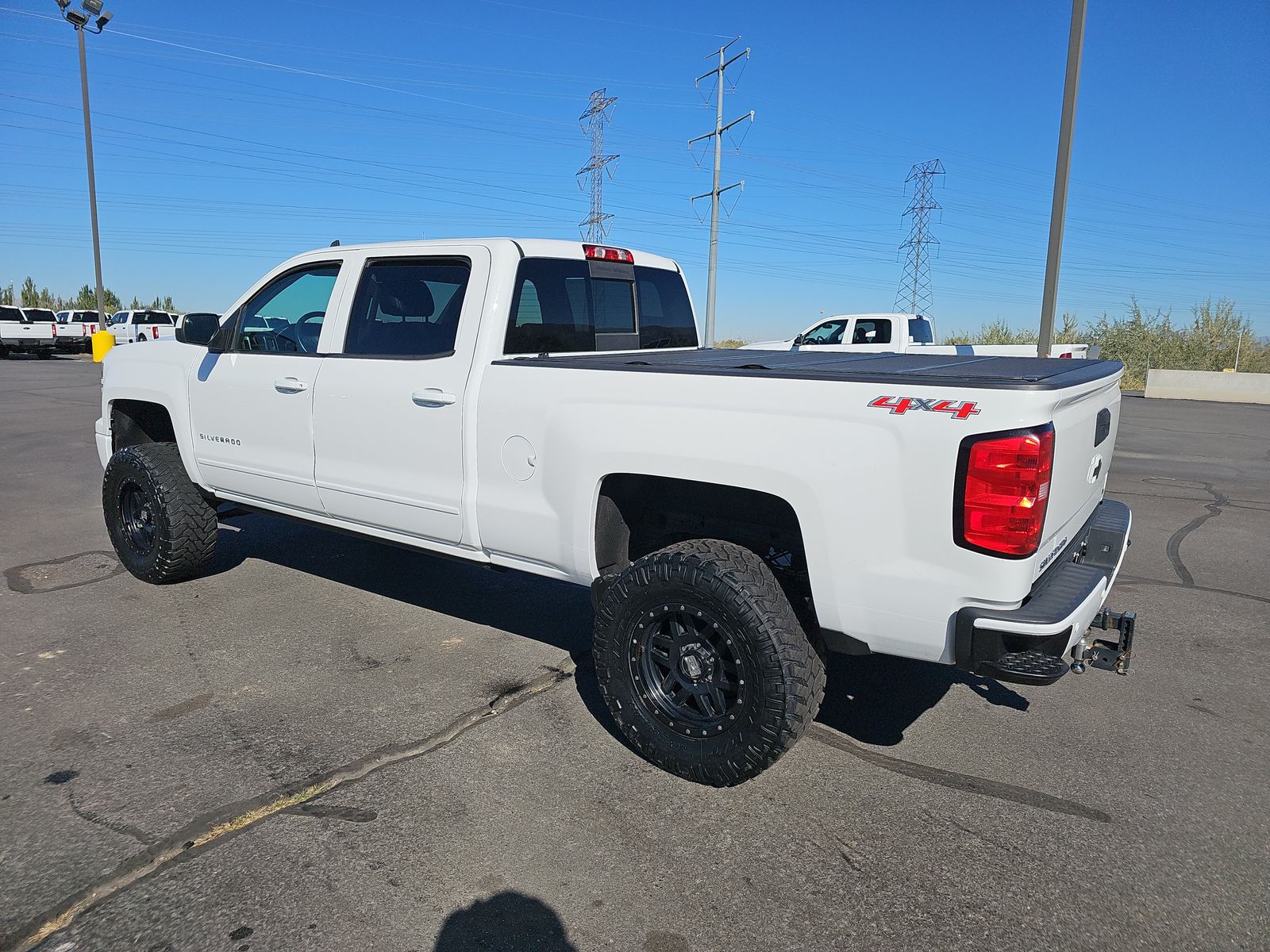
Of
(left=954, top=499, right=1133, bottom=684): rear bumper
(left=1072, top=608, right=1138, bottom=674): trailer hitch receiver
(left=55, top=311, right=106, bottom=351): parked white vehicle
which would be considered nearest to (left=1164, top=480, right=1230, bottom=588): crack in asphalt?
(left=1072, top=608, right=1138, bottom=674): trailer hitch receiver

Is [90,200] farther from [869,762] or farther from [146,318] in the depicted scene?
[869,762]

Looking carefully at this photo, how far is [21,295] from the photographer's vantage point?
56.6m

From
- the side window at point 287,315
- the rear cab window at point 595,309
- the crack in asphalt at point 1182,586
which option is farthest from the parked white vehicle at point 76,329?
the crack in asphalt at point 1182,586

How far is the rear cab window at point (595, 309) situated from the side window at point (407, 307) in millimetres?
313

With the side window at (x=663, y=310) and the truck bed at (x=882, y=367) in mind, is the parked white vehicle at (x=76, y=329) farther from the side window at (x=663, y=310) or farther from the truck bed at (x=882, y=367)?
the truck bed at (x=882, y=367)

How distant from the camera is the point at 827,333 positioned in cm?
1911

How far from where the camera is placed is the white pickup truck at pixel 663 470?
2.68m

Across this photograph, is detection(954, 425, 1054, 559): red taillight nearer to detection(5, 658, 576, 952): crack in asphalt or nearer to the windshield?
detection(5, 658, 576, 952): crack in asphalt

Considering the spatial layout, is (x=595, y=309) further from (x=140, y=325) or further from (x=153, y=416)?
(x=140, y=325)

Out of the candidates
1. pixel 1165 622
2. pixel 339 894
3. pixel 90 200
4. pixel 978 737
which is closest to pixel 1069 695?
pixel 978 737

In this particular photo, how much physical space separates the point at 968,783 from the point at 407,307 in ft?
11.0

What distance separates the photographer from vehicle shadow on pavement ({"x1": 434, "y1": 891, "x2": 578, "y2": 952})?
2389mm

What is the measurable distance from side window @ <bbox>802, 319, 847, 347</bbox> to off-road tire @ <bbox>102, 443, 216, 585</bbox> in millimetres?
15032

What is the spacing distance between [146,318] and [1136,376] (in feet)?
128
